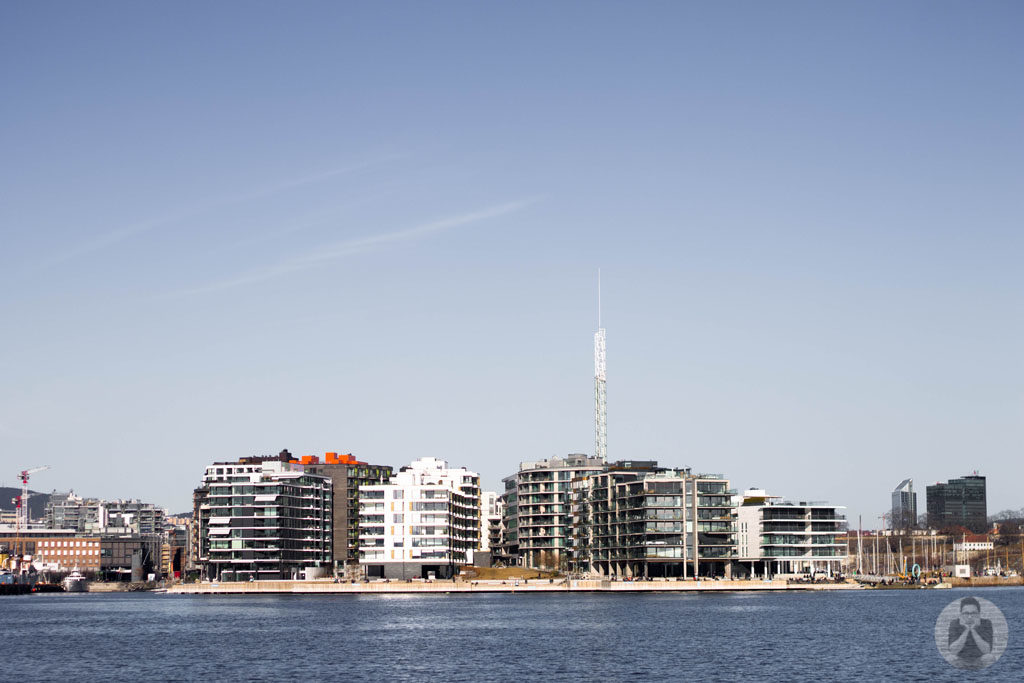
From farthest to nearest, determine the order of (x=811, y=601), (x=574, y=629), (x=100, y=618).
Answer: (x=811, y=601) < (x=100, y=618) < (x=574, y=629)

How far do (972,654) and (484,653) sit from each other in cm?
4017

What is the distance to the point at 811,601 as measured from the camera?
18938cm

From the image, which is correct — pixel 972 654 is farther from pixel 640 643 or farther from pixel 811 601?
pixel 811 601

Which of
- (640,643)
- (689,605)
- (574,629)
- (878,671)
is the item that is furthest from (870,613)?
(878,671)

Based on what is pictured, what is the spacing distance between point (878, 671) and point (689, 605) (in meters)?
83.7

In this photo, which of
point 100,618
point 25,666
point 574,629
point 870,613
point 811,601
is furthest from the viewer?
point 811,601

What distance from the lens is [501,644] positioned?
114m

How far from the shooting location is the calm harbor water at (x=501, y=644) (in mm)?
92250

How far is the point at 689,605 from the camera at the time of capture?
174500 millimetres

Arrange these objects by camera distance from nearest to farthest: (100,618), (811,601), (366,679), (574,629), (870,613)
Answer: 1. (366,679)
2. (574,629)
3. (870,613)
4. (100,618)
5. (811,601)

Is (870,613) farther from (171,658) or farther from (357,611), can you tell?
(171,658)

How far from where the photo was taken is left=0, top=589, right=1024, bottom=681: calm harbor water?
9225 centimetres

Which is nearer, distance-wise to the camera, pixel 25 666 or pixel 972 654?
pixel 25 666

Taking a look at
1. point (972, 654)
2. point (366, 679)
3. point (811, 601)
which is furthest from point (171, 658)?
point (811, 601)
